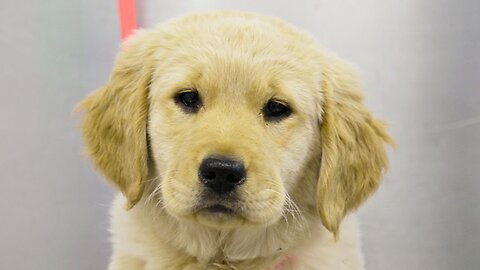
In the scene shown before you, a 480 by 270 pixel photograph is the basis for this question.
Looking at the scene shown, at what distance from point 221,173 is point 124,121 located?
0.48 meters

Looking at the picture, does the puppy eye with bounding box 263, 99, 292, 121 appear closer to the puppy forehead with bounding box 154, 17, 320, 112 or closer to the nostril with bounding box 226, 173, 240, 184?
the puppy forehead with bounding box 154, 17, 320, 112

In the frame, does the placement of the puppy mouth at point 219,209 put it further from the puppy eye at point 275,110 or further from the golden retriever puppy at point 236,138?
the puppy eye at point 275,110

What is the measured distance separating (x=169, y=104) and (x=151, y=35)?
0.98 feet

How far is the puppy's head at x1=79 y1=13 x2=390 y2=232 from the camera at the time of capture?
1.81 metres

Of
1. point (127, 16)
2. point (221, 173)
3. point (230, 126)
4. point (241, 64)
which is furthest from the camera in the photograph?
point (127, 16)

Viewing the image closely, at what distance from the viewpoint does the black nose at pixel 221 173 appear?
1737 mm

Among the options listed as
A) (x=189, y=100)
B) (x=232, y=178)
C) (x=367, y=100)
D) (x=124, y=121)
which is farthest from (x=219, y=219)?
(x=367, y=100)

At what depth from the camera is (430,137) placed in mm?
2863

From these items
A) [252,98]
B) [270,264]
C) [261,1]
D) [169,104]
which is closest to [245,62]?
[252,98]

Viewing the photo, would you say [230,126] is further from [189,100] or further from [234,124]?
[189,100]

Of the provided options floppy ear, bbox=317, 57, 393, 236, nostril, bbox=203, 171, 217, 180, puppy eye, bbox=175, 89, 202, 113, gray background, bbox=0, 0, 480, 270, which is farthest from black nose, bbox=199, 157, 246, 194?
gray background, bbox=0, 0, 480, 270

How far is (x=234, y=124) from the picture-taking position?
188 centimetres

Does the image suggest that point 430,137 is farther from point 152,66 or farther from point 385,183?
point 152,66

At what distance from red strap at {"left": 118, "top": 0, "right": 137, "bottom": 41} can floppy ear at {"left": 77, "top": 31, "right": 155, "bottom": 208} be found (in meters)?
0.66
